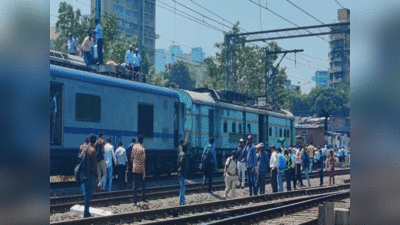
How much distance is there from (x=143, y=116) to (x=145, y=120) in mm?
258

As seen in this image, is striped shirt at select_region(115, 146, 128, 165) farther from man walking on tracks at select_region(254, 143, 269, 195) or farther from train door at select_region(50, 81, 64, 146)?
man walking on tracks at select_region(254, 143, 269, 195)

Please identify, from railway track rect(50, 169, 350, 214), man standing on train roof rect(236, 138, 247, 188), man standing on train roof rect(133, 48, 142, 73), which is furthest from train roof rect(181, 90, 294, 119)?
railway track rect(50, 169, 350, 214)

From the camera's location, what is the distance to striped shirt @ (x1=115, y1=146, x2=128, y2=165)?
1803 cm

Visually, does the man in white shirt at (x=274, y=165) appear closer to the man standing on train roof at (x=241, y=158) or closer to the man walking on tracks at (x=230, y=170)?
the man standing on train roof at (x=241, y=158)

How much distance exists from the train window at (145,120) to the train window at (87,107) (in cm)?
273

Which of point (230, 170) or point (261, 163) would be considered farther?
point (261, 163)

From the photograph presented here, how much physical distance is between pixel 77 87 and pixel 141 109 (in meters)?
4.05

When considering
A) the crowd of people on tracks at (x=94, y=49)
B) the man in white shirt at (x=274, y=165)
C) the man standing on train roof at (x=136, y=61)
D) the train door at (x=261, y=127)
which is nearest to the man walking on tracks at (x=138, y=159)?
the crowd of people on tracks at (x=94, y=49)

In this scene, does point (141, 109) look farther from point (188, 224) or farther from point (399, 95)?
point (399, 95)

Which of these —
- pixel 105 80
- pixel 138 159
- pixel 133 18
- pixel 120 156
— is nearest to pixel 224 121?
pixel 105 80

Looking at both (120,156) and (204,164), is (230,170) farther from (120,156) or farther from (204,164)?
(120,156)

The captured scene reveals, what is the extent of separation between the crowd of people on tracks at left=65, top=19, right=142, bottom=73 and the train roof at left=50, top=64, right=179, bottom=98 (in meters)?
0.72

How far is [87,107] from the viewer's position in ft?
59.4

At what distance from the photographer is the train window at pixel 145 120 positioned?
21186mm
